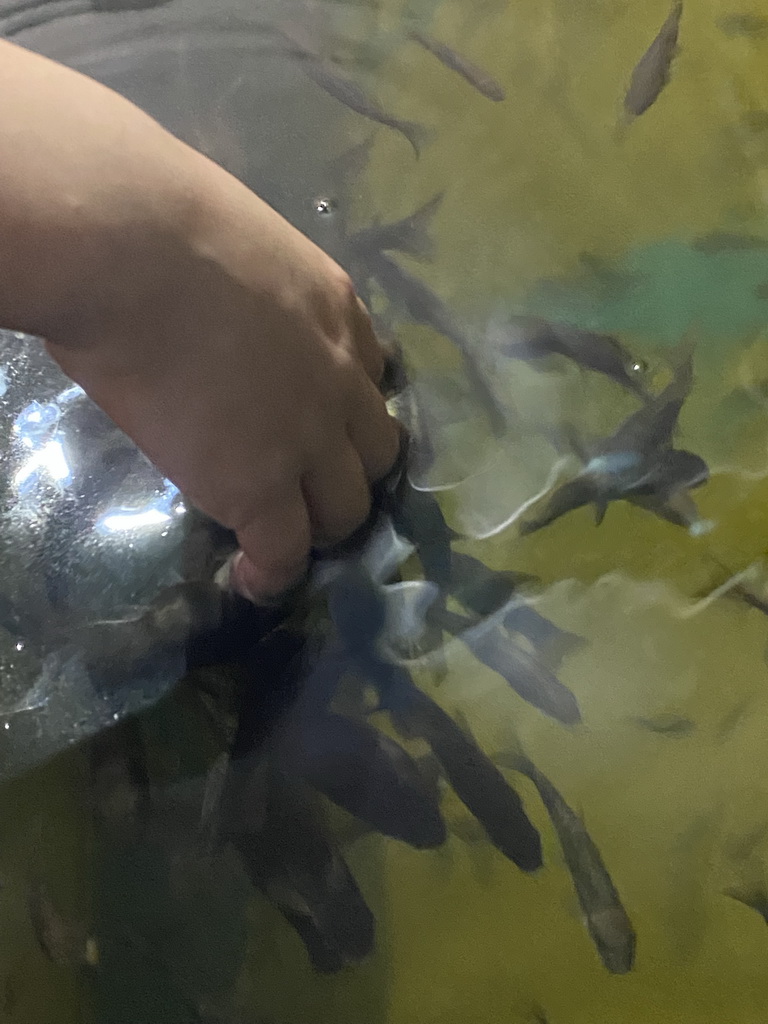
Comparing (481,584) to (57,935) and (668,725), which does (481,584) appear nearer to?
(668,725)

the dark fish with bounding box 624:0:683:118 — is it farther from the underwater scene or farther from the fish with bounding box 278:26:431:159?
the fish with bounding box 278:26:431:159

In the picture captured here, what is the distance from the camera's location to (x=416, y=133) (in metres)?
1.14

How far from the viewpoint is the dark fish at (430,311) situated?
105 cm

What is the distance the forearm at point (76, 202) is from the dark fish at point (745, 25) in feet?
3.43

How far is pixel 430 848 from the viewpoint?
849 mm

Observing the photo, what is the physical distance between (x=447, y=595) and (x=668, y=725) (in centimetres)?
30

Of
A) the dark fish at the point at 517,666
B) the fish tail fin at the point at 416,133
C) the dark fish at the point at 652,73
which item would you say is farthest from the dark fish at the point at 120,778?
the dark fish at the point at 652,73

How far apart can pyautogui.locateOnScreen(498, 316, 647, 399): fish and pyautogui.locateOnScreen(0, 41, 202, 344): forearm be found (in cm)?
62

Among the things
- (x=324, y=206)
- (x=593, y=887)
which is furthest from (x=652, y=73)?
(x=593, y=887)

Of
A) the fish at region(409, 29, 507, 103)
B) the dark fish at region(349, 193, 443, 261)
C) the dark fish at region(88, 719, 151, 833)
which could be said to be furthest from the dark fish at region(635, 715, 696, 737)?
the fish at region(409, 29, 507, 103)

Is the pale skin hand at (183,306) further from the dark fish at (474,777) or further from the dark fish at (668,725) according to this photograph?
the dark fish at (668,725)

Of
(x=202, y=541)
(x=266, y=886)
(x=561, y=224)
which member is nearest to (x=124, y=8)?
(x=561, y=224)

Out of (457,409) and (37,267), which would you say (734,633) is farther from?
(37,267)

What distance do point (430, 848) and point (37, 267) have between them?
0.69 m
